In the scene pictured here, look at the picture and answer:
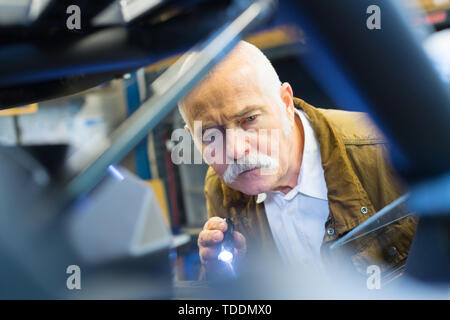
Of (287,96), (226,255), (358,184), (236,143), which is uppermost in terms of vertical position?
(287,96)

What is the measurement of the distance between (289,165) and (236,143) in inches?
5.8

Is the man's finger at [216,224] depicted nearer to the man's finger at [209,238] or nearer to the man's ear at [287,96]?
the man's finger at [209,238]

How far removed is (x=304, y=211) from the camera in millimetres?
985

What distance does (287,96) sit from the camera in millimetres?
A: 955

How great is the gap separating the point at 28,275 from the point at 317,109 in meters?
0.92

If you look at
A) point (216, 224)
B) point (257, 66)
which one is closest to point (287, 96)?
point (257, 66)

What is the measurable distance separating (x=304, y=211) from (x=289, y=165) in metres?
0.13

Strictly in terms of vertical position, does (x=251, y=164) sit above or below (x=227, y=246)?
above

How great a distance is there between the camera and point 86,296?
104 cm

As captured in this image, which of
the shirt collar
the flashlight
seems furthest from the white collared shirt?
the flashlight

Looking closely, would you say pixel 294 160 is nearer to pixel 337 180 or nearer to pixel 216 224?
pixel 337 180

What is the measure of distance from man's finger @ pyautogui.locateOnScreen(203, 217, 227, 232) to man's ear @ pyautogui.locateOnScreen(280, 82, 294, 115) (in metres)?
0.33

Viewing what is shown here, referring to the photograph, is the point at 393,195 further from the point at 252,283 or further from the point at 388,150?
the point at 252,283

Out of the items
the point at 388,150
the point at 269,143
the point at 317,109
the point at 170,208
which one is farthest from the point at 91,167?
the point at 388,150
